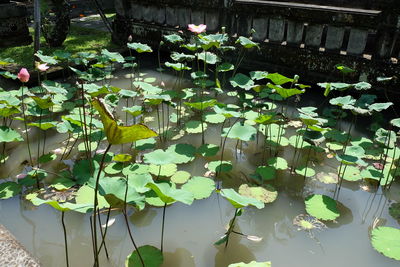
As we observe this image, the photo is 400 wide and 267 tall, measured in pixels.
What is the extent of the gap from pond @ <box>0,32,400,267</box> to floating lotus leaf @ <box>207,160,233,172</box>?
13 millimetres

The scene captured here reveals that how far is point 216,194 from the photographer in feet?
8.96

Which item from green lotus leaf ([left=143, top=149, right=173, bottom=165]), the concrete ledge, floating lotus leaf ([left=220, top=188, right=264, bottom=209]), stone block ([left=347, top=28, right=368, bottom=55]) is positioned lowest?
the concrete ledge

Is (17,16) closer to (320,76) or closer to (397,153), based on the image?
(320,76)

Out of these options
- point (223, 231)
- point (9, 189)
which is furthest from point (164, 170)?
point (9, 189)

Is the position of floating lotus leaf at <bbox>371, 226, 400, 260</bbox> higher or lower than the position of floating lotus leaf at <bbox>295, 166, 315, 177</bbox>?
lower

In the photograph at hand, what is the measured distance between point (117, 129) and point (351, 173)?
2245 millimetres

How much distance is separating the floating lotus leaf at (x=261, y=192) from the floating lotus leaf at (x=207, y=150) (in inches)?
19.2

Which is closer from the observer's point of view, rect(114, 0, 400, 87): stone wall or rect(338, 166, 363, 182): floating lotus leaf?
rect(338, 166, 363, 182): floating lotus leaf

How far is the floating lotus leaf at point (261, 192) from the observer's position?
2596 millimetres

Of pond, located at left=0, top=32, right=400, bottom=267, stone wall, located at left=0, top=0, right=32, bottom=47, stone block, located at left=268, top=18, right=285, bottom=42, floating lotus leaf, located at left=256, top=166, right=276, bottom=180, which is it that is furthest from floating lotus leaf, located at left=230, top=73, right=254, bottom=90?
stone wall, located at left=0, top=0, right=32, bottom=47

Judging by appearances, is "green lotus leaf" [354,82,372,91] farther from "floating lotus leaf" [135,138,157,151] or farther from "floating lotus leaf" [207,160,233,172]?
"floating lotus leaf" [135,138,157,151]

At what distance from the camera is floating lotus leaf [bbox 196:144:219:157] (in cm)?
308

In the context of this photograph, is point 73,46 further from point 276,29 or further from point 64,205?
point 64,205

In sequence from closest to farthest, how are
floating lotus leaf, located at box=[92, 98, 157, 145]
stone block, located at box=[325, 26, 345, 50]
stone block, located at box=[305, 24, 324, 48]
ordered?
floating lotus leaf, located at box=[92, 98, 157, 145] < stone block, located at box=[325, 26, 345, 50] < stone block, located at box=[305, 24, 324, 48]
